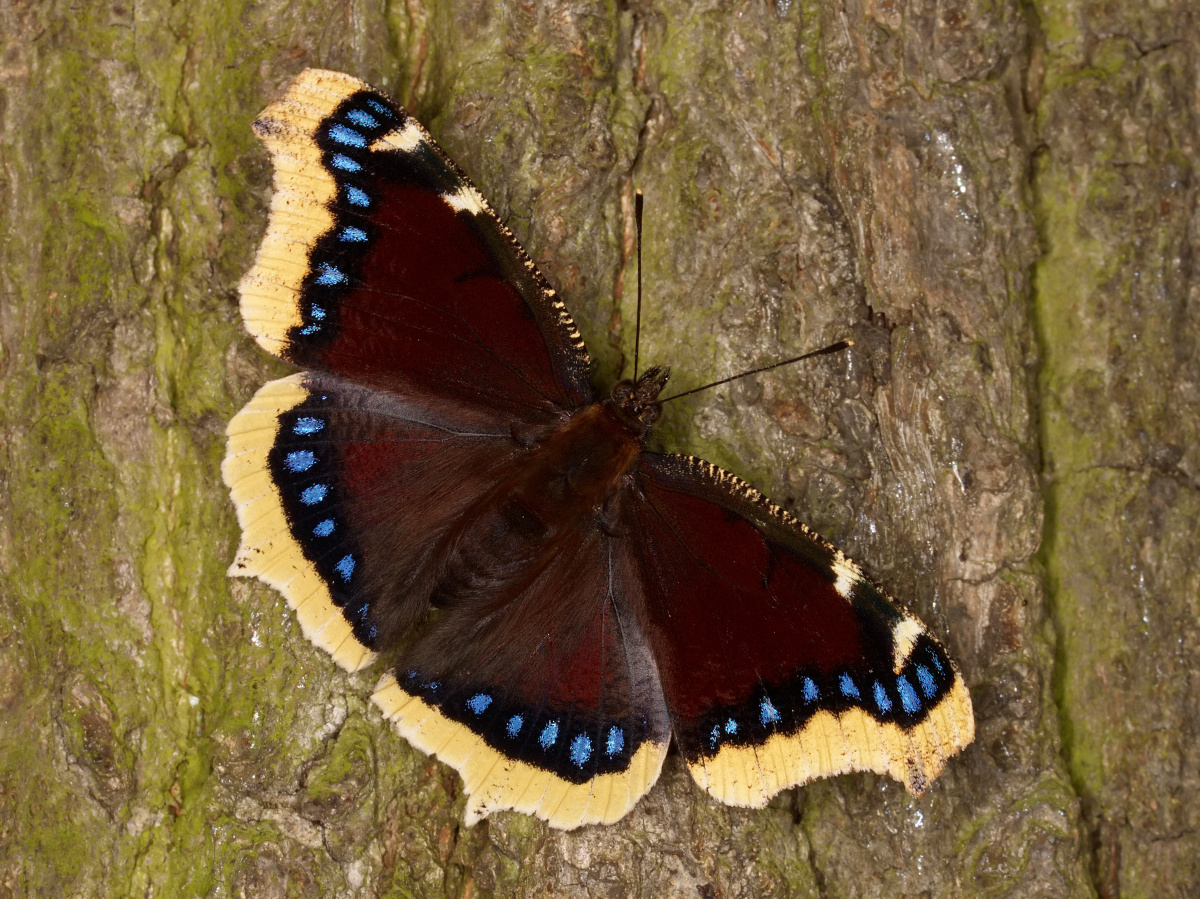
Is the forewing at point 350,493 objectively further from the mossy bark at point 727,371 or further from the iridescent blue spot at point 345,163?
the iridescent blue spot at point 345,163

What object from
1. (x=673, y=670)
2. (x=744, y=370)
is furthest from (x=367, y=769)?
(x=744, y=370)

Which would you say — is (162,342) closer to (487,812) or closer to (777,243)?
(487,812)

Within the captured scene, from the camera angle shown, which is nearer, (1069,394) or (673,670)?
(673,670)

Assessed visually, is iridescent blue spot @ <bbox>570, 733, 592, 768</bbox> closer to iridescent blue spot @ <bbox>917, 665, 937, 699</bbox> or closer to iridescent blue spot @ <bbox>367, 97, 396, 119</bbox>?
iridescent blue spot @ <bbox>917, 665, 937, 699</bbox>

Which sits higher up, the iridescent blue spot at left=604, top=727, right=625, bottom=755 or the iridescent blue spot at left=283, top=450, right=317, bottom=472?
the iridescent blue spot at left=283, top=450, right=317, bottom=472

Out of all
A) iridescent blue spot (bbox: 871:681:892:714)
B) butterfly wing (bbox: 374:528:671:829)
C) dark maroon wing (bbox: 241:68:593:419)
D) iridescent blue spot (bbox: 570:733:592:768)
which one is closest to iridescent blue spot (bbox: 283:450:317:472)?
dark maroon wing (bbox: 241:68:593:419)

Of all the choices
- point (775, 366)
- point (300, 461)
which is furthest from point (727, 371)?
point (300, 461)

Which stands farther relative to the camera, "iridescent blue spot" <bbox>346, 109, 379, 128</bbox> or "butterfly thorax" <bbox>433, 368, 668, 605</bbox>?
"butterfly thorax" <bbox>433, 368, 668, 605</bbox>

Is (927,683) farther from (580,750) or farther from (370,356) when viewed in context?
(370,356)
